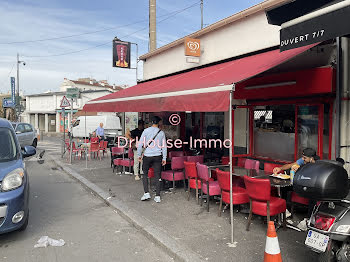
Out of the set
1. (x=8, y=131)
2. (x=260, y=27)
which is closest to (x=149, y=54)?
(x=260, y=27)

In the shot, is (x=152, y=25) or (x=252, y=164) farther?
(x=152, y=25)

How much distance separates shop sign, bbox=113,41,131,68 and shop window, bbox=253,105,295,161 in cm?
900

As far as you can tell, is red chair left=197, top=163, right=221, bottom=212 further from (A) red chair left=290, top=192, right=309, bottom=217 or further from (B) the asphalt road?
(B) the asphalt road

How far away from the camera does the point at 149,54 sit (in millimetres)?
12273

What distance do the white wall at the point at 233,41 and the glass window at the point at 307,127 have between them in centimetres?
155

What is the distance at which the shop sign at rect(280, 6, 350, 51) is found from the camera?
3303mm

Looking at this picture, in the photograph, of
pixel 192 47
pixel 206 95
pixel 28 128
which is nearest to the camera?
pixel 206 95

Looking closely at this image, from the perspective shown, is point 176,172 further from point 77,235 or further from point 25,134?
point 25,134

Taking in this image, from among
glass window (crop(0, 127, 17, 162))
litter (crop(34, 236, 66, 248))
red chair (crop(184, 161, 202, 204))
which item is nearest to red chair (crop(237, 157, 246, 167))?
red chair (crop(184, 161, 202, 204))

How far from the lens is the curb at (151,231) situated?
394cm

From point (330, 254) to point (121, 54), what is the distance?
13.4 metres

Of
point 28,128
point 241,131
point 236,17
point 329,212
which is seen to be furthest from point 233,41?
point 28,128

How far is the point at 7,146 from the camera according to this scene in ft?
16.9

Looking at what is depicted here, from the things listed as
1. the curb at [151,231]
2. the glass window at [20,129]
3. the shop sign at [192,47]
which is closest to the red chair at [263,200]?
the curb at [151,231]
